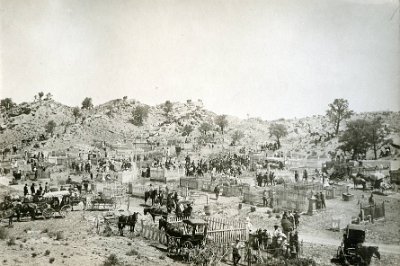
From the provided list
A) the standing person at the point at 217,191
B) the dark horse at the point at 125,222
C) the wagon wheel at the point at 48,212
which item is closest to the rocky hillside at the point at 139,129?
the standing person at the point at 217,191

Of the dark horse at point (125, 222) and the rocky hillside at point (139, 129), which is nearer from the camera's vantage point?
the dark horse at point (125, 222)

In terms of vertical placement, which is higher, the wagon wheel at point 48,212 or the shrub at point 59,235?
the wagon wheel at point 48,212

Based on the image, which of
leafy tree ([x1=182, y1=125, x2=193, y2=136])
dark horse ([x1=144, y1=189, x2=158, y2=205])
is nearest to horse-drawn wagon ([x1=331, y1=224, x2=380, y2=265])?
dark horse ([x1=144, y1=189, x2=158, y2=205])

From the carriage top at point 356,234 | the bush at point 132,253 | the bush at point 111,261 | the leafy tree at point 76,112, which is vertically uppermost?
the leafy tree at point 76,112

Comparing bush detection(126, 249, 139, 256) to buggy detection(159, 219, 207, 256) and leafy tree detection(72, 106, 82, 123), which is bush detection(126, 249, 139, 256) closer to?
buggy detection(159, 219, 207, 256)

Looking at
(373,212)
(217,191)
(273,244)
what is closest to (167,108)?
(217,191)

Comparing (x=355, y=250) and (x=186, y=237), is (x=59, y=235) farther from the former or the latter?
(x=355, y=250)

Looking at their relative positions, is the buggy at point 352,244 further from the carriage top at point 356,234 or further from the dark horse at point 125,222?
the dark horse at point 125,222
